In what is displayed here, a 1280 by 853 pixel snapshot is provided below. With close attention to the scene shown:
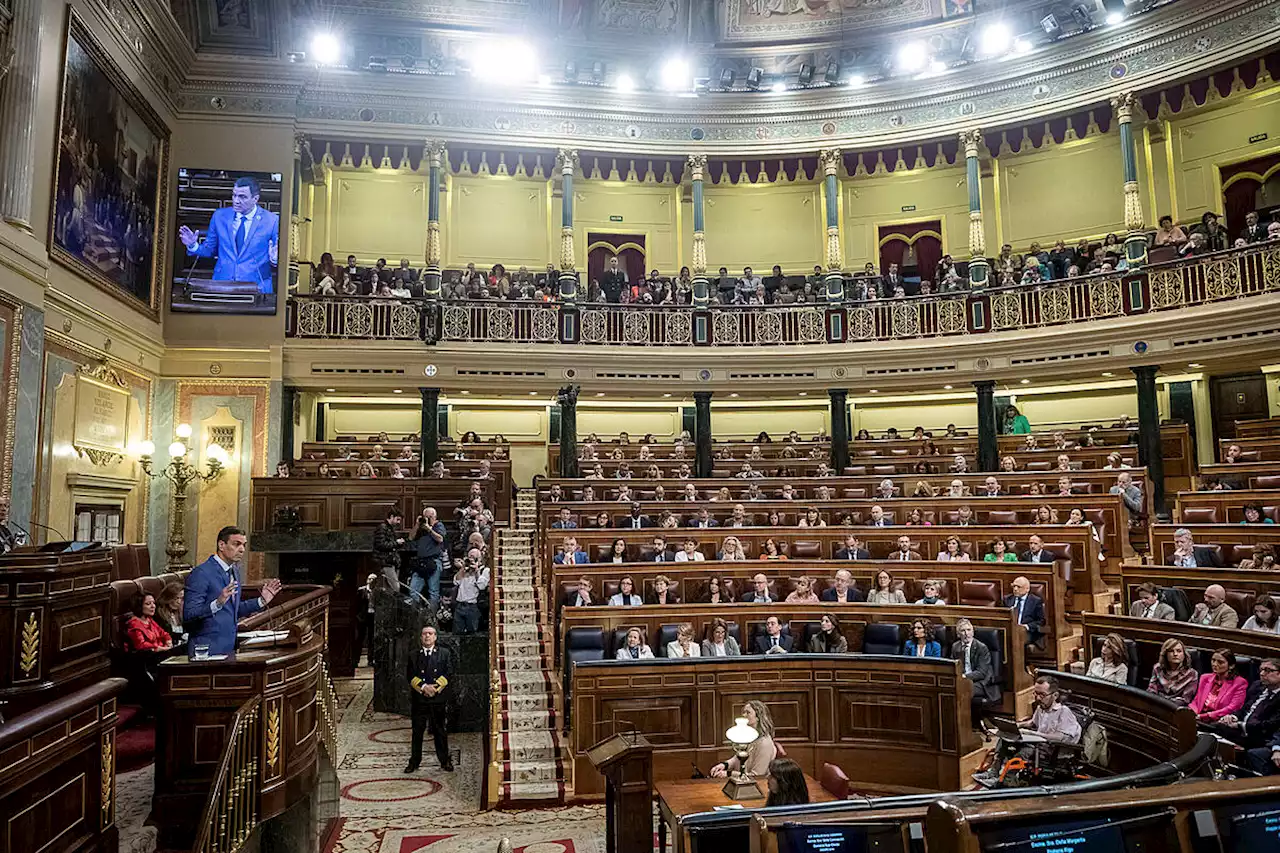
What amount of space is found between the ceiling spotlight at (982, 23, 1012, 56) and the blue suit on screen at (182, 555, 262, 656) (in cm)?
1575

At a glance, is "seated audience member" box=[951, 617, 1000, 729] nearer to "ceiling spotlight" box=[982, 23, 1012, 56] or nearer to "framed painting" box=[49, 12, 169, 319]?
"framed painting" box=[49, 12, 169, 319]

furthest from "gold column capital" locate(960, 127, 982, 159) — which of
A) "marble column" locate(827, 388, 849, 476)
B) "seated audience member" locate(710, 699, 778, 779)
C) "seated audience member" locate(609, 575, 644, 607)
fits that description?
"seated audience member" locate(710, 699, 778, 779)

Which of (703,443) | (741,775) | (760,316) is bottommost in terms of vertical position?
(741,775)

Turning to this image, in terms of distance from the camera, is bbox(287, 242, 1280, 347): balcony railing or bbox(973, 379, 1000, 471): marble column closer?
bbox(287, 242, 1280, 347): balcony railing

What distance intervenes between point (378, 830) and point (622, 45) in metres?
15.0

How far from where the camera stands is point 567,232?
56.6 feet

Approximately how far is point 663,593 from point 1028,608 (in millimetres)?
3420

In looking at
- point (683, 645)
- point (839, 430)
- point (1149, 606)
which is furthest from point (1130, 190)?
point (683, 645)

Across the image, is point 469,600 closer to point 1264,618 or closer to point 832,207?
point 1264,618

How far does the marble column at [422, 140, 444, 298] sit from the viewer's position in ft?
52.7

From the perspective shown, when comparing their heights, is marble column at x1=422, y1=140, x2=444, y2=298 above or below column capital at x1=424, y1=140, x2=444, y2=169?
below

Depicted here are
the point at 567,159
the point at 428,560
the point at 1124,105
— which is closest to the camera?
the point at 428,560

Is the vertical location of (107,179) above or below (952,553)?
above

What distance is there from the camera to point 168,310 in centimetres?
1435
